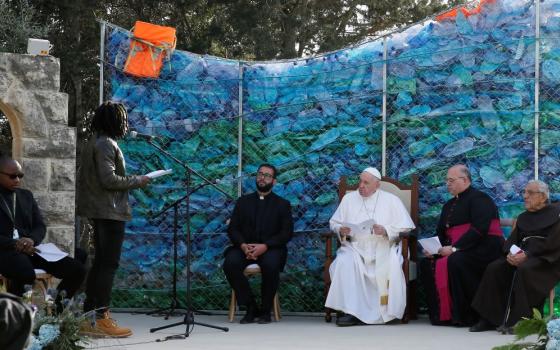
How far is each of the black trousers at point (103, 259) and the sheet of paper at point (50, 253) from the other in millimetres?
314

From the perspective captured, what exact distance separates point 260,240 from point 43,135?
2.13m

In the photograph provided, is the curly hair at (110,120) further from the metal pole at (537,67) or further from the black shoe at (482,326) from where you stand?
the metal pole at (537,67)

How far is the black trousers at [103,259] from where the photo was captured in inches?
304

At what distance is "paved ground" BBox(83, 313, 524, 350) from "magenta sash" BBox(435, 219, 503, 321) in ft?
0.60

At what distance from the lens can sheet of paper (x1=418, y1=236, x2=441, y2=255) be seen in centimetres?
900

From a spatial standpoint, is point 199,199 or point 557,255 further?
point 199,199

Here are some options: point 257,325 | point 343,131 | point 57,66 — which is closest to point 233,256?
point 257,325

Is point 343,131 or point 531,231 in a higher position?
point 343,131

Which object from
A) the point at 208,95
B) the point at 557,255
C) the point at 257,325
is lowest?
the point at 257,325

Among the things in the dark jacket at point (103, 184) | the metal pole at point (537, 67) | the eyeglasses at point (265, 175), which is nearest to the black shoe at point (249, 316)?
the eyeglasses at point (265, 175)

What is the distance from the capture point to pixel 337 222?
30.5 ft

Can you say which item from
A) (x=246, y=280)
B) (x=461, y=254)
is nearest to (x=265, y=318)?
(x=246, y=280)

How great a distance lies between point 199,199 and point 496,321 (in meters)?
3.04

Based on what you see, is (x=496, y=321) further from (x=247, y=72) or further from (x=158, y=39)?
(x=158, y=39)
